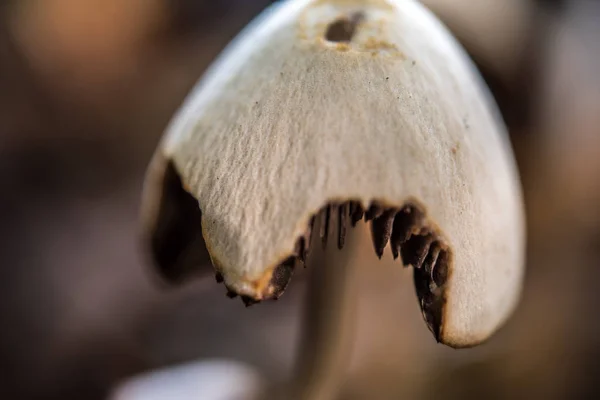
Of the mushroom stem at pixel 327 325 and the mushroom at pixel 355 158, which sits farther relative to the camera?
the mushroom stem at pixel 327 325

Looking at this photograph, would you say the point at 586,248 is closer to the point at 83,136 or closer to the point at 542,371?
the point at 542,371

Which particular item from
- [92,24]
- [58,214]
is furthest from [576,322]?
[92,24]

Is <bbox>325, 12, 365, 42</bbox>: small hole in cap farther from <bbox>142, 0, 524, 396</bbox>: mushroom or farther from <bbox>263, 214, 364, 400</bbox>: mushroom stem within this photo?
<bbox>263, 214, 364, 400</bbox>: mushroom stem

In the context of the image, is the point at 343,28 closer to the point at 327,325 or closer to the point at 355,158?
the point at 355,158

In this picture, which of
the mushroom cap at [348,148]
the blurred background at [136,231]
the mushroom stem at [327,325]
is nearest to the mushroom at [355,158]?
the mushroom cap at [348,148]

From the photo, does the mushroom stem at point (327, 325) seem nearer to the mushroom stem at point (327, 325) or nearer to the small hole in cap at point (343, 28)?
the mushroom stem at point (327, 325)

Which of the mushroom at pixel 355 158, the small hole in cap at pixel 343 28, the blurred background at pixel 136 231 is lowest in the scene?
the blurred background at pixel 136 231

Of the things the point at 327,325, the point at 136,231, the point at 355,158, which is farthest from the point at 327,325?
the point at 136,231
